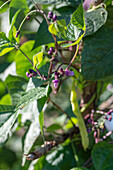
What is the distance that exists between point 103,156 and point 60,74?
0.87ft

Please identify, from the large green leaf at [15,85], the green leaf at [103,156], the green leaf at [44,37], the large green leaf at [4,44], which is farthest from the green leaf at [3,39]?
the green leaf at [103,156]

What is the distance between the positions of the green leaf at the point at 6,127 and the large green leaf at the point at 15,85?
6.9 inches

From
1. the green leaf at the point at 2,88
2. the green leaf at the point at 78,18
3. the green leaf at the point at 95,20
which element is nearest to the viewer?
the green leaf at the point at 78,18

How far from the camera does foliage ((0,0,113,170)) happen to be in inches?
19.2

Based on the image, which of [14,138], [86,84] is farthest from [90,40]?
[14,138]

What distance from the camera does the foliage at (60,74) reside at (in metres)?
0.49

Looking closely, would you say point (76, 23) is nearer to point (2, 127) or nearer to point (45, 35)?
point (45, 35)

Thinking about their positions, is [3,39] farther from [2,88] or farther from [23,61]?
[2,88]

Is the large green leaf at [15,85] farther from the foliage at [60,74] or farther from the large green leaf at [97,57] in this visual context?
the large green leaf at [97,57]

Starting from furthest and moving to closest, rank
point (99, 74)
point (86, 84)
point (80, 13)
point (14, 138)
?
point (14, 138), point (86, 84), point (99, 74), point (80, 13)

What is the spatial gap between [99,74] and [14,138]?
3.90ft

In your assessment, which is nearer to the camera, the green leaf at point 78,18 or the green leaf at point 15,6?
the green leaf at point 78,18

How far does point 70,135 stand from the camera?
29.5 inches

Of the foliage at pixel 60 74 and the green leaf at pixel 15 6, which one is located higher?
the green leaf at pixel 15 6
